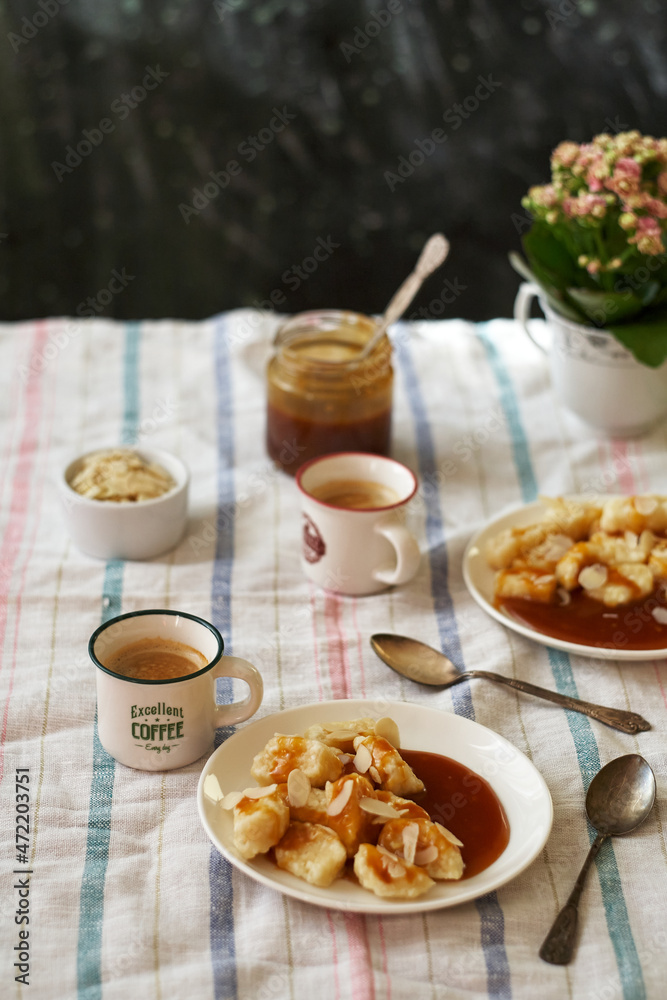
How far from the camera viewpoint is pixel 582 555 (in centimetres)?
132

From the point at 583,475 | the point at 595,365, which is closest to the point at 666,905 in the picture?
the point at 583,475

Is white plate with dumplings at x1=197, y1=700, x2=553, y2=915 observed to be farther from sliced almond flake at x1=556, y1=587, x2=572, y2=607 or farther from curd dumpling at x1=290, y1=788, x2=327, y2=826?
sliced almond flake at x1=556, y1=587, x2=572, y2=607

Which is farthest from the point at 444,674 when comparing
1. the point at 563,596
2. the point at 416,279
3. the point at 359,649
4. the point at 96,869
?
the point at 416,279

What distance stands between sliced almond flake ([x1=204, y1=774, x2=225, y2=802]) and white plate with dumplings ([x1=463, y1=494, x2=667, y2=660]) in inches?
18.0

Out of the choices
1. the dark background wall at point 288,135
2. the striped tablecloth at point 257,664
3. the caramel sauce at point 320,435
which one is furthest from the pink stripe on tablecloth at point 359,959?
the dark background wall at point 288,135

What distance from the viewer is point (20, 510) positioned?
5.03ft

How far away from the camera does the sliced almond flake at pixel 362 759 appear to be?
951mm

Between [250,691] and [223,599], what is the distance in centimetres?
31

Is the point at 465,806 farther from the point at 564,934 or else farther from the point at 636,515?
the point at 636,515

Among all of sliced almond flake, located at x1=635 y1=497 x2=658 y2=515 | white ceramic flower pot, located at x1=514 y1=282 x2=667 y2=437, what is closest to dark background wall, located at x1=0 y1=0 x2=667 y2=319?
white ceramic flower pot, located at x1=514 y1=282 x2=667 y2=437

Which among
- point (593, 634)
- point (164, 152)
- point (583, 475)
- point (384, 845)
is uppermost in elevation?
point (384, 845)

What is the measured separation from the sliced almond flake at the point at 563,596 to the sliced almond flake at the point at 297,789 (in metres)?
0.52

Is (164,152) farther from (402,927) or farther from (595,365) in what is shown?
(402,927)

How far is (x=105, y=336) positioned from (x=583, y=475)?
1.02m
